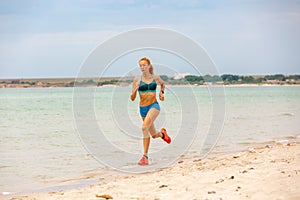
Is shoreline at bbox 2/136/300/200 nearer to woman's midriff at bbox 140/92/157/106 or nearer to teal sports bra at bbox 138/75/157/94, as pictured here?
woman's midriff at bbox 140/92/157/106

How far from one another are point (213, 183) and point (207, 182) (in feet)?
0.52

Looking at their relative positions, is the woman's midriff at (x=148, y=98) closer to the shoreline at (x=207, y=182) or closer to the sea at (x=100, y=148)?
the shoreline at (x=207, y=182)

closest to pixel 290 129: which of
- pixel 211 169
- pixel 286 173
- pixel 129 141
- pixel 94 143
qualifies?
pixel 129 141

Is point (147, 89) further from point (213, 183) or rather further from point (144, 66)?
point (213, 183)

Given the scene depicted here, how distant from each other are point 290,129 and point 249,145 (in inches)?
215

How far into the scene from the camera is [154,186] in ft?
25.9

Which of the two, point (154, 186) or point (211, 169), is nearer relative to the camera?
point (154, 186)

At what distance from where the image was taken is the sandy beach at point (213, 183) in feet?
22.1

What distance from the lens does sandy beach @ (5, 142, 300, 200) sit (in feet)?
22.1

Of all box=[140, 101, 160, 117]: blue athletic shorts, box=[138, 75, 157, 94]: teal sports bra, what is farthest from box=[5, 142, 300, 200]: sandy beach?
box=[138, 75, 157, 94]: teal sports bra

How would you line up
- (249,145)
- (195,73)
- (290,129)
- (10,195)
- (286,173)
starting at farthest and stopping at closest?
(290,129) → (249,145) → (195,73) → (10,195) → (286,173)

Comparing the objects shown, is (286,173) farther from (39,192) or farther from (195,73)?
(195,73)

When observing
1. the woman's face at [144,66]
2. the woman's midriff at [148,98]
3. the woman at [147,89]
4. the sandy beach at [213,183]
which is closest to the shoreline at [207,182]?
the sandy beach at [213,183]

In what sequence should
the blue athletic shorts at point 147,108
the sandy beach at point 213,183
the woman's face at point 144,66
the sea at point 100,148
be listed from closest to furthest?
1. the sandy beach at point 213,183
2. the woman's face at point 144,66
3. the blue athletic shorts at point 147,108
4. the sea at point 100,148
